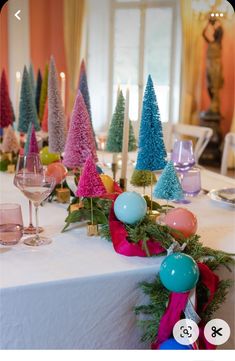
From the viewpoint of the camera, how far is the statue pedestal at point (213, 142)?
4.45 meters

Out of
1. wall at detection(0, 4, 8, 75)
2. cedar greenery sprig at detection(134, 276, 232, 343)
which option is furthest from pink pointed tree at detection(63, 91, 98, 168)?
wall at detection(0, 4, 8, 75)

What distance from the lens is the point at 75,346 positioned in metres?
0.77

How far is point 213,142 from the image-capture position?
14.7ft

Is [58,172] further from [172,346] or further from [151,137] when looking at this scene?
[172,346]

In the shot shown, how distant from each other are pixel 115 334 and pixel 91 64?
3963 mm

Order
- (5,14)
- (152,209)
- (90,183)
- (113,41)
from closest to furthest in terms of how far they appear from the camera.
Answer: (90,183) < (152,209) < (5,14) < (113,41)

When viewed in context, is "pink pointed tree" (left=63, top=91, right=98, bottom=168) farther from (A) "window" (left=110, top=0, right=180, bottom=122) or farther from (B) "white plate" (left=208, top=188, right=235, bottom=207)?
(A) "window" (left=110, top=0, right=180, bottom=122)

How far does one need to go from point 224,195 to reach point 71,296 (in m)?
0.63

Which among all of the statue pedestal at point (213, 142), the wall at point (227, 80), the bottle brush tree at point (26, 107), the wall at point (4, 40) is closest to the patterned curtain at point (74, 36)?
the wall at point (4, 40)

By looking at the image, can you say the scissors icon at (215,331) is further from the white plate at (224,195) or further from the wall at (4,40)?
the wall at (4,40)

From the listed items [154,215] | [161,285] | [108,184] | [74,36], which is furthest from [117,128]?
[74,36]

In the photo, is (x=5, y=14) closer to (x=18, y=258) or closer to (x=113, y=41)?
(x=113, y=41)

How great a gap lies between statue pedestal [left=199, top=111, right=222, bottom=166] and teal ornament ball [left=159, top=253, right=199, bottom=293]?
12.4 ft

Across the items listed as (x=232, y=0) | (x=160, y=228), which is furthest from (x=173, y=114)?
(x=160, y=228)
